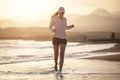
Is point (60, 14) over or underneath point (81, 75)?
over

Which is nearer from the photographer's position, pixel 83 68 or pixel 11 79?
pixel 11 79

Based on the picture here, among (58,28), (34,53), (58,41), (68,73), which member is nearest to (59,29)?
(58,28)

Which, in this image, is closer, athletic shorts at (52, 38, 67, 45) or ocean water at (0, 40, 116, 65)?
athletic shorts at (52, 38, 67, 45)

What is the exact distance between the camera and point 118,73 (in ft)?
44.9

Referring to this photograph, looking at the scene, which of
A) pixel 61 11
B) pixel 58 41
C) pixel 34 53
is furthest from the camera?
pixel 34 53

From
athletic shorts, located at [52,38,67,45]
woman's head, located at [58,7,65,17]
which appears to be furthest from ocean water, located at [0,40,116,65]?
woman's head, located at [58,7,65,17]

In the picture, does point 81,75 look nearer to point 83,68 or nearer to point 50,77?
point 50,77

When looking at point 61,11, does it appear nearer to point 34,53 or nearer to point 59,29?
point 59,29

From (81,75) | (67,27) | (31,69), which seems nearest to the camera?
(81,75)

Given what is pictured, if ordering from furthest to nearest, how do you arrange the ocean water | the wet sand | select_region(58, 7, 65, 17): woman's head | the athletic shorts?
the ocean water < the athletic shorts < select_region(58, 7, 65, 17): woman's head < the wet sand

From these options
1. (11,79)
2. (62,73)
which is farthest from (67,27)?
(11,79)

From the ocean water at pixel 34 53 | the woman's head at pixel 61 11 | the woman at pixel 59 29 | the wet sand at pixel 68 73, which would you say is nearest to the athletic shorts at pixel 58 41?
the woman at pixel 59 29

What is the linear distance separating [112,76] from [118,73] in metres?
0.74

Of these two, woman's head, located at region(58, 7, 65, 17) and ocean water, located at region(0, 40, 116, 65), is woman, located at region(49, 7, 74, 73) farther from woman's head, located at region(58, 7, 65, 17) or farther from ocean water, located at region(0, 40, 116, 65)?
ocean water, located at region(0, 40, 116, 65)
